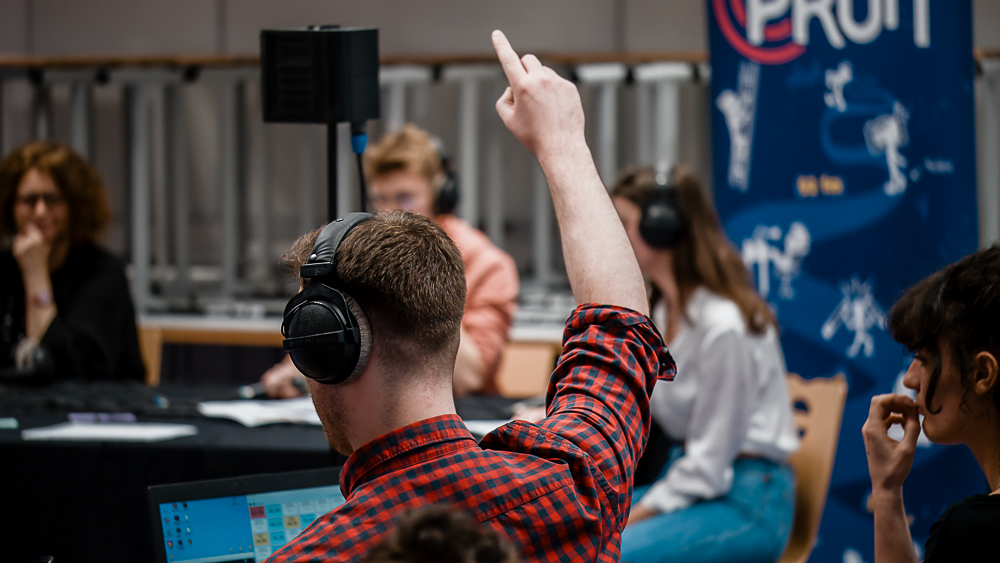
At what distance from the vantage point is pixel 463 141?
379 cm

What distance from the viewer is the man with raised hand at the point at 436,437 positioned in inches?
29.0

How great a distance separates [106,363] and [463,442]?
1.99m

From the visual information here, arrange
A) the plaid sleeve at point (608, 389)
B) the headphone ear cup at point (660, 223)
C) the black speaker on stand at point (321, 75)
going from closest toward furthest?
the plaid sleeve at point (608, 389)
the black speaker on stand at point (321, 75)
the headphone ear cup at point (660, 223)

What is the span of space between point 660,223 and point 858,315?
2.61 feet

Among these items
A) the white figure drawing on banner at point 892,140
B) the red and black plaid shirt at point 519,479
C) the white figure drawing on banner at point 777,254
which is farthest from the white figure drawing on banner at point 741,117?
the red and black plaid shirt at point 519,479

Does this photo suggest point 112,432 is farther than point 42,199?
No

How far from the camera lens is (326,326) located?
28.8 inches

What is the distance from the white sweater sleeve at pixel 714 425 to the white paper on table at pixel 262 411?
0.72 metres

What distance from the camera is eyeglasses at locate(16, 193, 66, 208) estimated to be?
8.40 ft

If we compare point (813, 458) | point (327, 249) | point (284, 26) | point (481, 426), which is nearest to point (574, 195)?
point (327, 249)

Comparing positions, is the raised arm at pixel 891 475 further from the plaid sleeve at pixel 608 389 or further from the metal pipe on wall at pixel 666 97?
the metal pipe on wall at pixel 666 97

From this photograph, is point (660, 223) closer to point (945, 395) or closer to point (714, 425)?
point (714, 425)

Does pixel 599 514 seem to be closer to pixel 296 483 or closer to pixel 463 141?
pixel 296 483

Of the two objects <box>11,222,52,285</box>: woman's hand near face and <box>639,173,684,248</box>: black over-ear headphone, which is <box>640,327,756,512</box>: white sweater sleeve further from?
<box>11,222,52,285</box>: woman's hand near face
